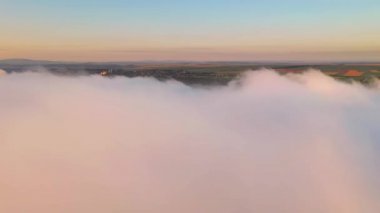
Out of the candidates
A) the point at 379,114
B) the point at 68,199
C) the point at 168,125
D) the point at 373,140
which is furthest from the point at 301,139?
the point at 68,199

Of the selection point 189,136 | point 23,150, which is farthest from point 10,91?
point 189,136

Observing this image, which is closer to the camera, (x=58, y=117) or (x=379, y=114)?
(x=58, y=117)

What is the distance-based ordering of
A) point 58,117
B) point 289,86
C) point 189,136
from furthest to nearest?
point 289,86 < point 58,117 < point 189,136

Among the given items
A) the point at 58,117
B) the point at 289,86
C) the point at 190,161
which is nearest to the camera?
the point at 190,161

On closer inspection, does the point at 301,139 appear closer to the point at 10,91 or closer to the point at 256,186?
the point at 256,186

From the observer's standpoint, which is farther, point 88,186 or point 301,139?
point 301,139

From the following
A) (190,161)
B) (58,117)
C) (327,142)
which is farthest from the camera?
(58,117)

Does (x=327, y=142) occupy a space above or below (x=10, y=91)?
below

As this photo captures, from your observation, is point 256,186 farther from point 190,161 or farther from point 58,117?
point 58,117

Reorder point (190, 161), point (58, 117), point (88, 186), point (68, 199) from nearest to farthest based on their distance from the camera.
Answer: point (68, 199), point (88, 186), point (190, 161), point (58, 117)
